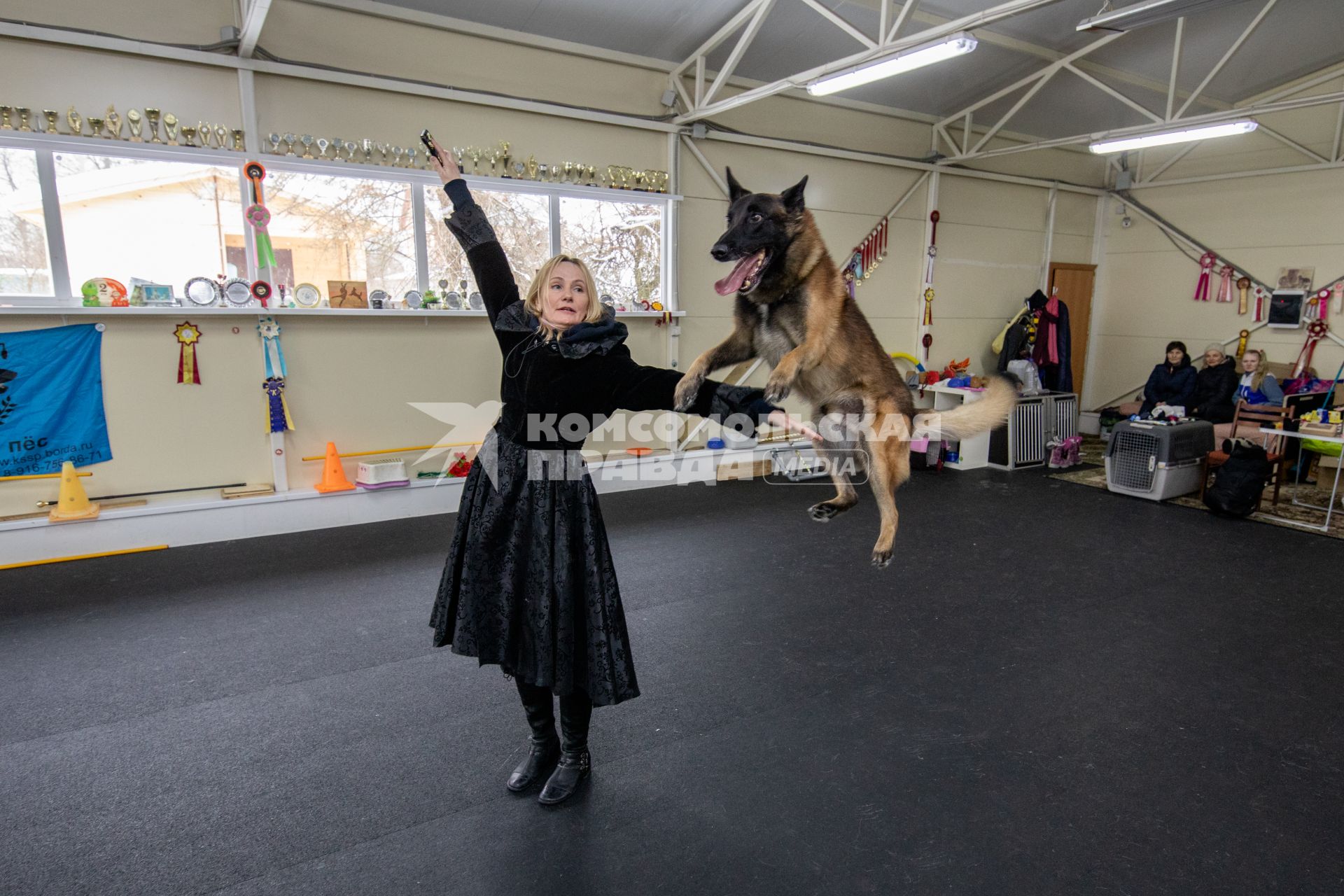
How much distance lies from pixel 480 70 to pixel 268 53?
146 cm

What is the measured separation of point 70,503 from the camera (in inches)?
176

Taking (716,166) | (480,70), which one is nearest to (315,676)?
(480,70)

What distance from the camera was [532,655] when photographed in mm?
2086

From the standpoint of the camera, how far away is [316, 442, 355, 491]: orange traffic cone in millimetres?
5215

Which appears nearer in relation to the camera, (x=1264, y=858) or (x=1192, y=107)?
(x=1264, y=858)

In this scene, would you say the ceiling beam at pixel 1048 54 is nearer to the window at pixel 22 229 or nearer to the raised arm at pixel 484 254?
the raised arm at pixel 484 254

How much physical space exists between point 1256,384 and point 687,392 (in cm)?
856

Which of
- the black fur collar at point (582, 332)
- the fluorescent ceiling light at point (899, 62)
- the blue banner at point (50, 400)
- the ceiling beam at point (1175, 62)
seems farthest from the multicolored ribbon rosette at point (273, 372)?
the ceiling beam at point (1175, 62)

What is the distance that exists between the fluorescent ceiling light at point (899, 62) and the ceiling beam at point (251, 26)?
11.1 ft

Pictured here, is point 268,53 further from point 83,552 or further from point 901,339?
point 901,339

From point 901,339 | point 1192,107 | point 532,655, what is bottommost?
point 532,655

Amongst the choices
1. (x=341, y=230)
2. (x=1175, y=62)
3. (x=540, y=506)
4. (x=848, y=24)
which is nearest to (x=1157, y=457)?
(x=1175, y=62)

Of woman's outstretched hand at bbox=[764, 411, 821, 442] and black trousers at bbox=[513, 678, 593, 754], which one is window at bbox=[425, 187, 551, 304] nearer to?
black trousers at bbox=[513, 678, 593, 754]

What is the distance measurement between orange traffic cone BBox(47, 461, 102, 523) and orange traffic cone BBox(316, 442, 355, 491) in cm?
136
